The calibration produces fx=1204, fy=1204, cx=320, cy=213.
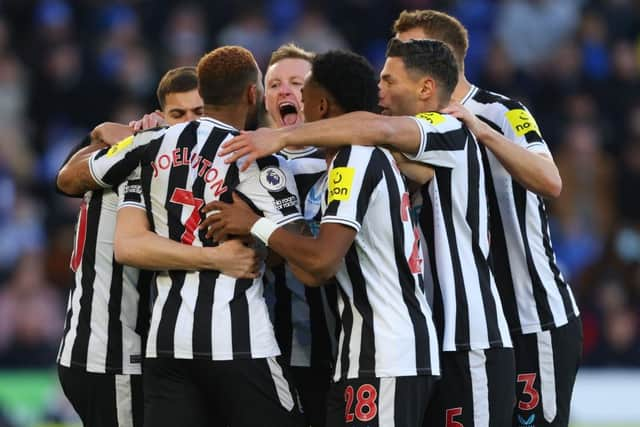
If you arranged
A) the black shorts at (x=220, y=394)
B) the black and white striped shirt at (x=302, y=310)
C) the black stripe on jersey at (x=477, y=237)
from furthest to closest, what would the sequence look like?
1. the black and white striped shirt at (x=302, y=310)
2. the black stripe on jersey at (x=477, y=237)
3. the black shorts at (x=220, y=394)

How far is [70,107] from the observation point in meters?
11.9

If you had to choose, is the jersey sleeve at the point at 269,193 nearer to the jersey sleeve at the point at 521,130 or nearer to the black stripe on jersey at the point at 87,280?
the black stripe on jersey at the point at 87,280

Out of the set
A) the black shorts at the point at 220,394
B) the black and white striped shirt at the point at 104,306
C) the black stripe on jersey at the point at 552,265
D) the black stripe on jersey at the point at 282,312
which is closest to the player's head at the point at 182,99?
the black and white striped shirt at the point at 104,306

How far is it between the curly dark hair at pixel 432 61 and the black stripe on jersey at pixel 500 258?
54 cm

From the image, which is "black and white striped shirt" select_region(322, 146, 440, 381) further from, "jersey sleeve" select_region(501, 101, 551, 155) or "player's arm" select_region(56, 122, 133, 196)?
"player's arm" select_region(56, 122, 133, 196)

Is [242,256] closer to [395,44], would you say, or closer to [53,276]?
[395,44]

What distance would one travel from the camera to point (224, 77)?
16.0 feet

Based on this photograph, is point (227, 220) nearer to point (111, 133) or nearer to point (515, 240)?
point (111, 133)

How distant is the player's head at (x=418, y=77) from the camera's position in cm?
496

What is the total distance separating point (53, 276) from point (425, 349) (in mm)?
6729

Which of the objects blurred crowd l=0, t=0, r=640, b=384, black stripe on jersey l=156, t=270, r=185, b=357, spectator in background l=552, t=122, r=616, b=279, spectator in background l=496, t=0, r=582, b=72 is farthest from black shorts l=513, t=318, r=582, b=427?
spectator in background l=496, t=0, r=582, b=72

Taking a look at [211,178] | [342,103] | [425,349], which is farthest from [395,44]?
[425,349]

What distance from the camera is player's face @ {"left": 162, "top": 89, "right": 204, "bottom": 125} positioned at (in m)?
A: 5.75

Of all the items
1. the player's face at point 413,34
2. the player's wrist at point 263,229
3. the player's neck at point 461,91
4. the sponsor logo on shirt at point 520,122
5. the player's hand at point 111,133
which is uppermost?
the player's face at point 413,34
